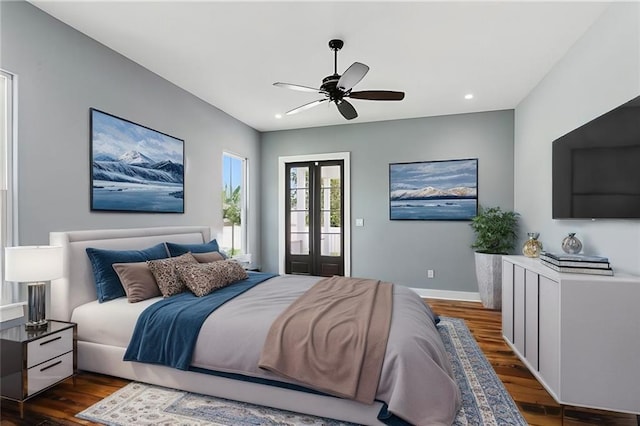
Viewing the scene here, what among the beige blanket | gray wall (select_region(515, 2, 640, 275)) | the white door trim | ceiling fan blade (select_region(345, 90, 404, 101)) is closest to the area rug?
the beige blanket

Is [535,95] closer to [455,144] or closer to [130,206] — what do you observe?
[455,144]

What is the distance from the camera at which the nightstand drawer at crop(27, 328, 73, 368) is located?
196 cm

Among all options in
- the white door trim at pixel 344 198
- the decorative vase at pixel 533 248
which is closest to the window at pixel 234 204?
the white door trim at pixel 344 198

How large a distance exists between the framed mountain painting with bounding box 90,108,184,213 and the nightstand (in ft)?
3.72

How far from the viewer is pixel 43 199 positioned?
2.42 meters

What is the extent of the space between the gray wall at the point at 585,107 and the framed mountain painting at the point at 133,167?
4053mm

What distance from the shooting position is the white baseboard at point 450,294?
15.3ft

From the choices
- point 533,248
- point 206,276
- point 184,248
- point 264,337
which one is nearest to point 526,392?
point 533,248

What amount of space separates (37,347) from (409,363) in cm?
228

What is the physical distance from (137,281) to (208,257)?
831 millimetres

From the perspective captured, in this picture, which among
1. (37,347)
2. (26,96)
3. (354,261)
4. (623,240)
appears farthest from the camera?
(354,261)

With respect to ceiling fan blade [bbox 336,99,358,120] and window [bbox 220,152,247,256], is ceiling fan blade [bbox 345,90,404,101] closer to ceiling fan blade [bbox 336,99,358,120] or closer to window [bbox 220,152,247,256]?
ceiling fan blade [bbox 336,99,358,120]

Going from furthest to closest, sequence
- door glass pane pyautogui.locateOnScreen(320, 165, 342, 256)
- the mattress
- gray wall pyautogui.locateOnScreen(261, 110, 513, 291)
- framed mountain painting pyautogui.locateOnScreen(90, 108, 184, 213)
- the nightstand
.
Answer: door glass pane pyautogui.locateOnScreen(320, 165, 342, 256) < gray wall pyautogui.locateOnScreen(261, 110, 513, 291) < framed mountain painting pyautogui.locateOnScreen(90, 108, 184, 213) < the nightstand < the mattress

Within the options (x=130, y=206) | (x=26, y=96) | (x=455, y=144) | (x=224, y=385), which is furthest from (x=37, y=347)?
(x=455, y=144)
